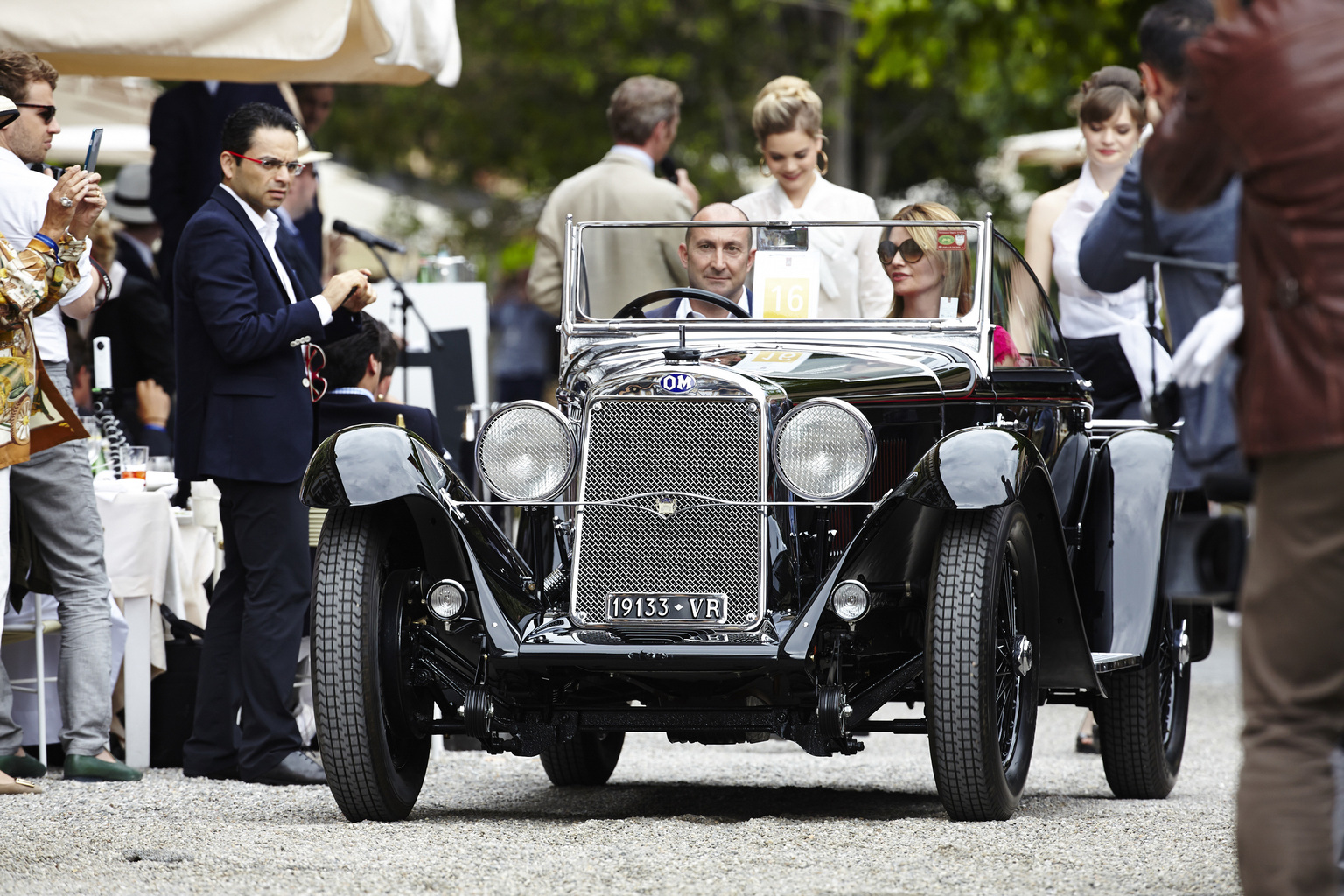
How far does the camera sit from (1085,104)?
6.77 metres

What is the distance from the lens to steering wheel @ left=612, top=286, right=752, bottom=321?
565 centimetres

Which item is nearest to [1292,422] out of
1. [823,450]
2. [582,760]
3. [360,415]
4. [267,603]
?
[823,450]

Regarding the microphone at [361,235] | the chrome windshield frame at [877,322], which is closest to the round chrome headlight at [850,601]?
the chrome windshield frame at [877,322]

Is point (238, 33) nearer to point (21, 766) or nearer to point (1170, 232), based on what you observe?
point (21, 766)

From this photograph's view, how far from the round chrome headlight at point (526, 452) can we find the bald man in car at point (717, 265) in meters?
1.01

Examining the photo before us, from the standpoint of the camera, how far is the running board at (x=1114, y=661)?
516 cm

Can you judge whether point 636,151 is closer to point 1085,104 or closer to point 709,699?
point 1085,104

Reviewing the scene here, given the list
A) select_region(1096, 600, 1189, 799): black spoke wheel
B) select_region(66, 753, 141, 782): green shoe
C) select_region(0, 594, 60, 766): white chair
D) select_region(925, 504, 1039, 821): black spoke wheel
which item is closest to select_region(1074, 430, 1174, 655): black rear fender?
select_region(1096, 600, 1189, 799): black spoke wheel

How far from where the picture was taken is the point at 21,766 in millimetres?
5930

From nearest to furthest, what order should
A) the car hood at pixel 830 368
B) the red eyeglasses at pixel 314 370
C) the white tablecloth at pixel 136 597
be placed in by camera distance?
the car hood at pixel 830 368 → the red eyeglasses at pixel 314 370 → the white tablecloth at pixel 136 597

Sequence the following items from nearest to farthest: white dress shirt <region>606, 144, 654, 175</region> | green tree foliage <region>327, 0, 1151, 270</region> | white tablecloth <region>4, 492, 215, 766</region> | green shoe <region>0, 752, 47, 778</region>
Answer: green shoe <region>0, 752, 47, 778</region>
white tablecloth <region>4, 492, 215, 766</region>
white dress shirt <region>606, 144, 654, 175</region>
green tree foliage <region>327, 0, 1151, 270</region>

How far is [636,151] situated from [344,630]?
365 centimetres

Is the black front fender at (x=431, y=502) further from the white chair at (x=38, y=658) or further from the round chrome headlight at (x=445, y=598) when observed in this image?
the white chair at (x=38, y=658)

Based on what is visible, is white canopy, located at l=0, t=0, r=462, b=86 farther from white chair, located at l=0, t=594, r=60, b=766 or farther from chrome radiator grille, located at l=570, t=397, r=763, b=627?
chrome radiator grille, located at l=570, t=397, r=763, b=627
